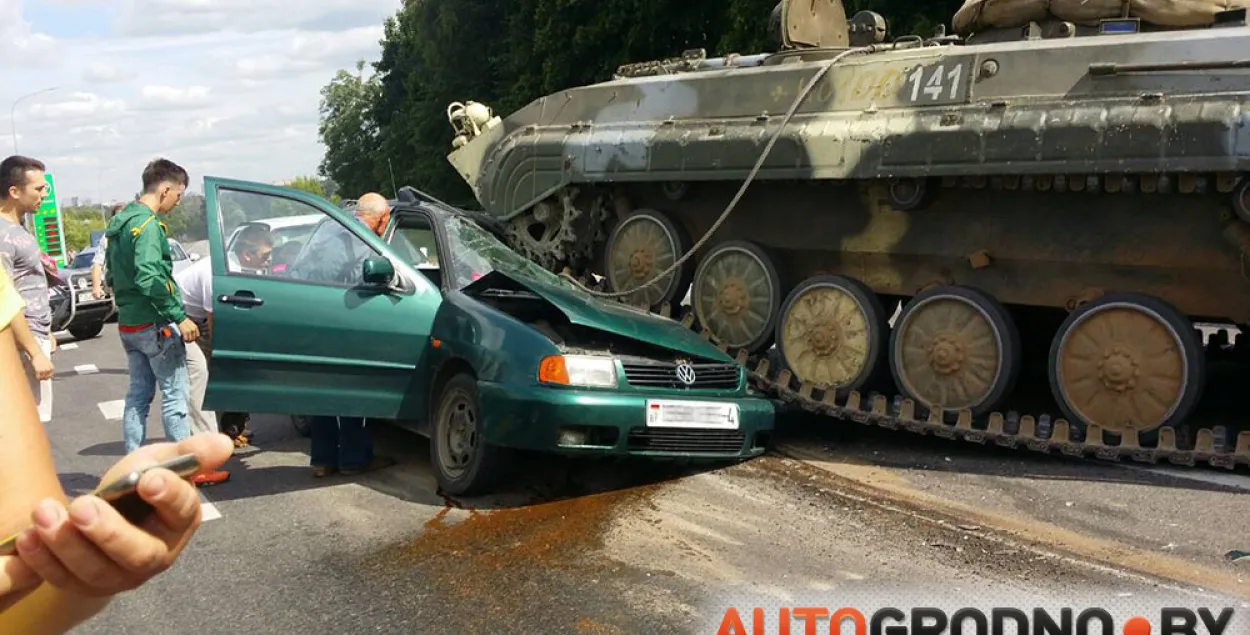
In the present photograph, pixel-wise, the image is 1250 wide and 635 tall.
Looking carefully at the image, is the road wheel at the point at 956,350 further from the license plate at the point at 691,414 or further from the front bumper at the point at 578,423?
the front bumper at the point at 578,423

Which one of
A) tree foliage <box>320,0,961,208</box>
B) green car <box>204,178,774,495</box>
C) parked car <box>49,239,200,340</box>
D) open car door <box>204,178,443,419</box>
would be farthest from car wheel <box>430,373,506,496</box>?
parked car <box>49,239,200,340</box>

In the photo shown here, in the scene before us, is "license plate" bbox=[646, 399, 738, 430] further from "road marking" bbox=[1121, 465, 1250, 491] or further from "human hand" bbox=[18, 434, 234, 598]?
"human hand" bbox=[18, 434, 234, 598]

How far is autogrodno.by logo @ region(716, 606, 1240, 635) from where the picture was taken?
14.4ft

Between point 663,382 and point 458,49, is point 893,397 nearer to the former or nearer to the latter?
point 663,382

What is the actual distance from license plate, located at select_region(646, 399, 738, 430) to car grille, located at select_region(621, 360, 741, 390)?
0.15 m

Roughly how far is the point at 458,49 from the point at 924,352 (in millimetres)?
27244

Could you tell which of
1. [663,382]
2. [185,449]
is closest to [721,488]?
[663,382]

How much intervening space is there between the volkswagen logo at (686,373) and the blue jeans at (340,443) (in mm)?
1929

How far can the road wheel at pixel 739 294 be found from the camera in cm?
920

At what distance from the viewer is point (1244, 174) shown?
6.70 m

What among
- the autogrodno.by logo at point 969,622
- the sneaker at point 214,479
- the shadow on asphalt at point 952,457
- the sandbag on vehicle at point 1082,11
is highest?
the sandbag on vehicle at point 1082,11

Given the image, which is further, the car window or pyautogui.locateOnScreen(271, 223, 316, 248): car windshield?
pyautogui.locateOnScreen(271, 223, 316, 248): car windshield

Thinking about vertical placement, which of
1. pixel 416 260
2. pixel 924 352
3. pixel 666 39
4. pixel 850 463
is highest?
pixel 666 39

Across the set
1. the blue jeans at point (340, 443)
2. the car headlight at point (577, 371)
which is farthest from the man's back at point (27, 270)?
the car headlight at point (577, 371)
